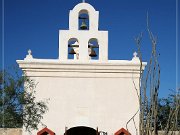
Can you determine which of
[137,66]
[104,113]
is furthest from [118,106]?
[137,66]

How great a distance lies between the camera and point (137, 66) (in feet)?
44.0

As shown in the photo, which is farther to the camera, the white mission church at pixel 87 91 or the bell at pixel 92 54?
the bell at pixel 92 54

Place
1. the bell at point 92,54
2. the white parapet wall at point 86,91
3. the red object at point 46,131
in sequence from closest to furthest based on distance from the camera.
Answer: the red object at point 46,131, the white parapet wall at point 86,91, the bell at point 92,54

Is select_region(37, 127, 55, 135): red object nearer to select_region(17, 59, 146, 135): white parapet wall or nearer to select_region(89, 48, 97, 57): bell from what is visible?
select_region(17, 59, 146, 135): white parapet wall

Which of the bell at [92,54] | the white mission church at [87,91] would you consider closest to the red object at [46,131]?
the white mission church at [87,91]

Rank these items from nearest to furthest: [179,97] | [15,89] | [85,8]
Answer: [179,97]
[15,89]
[85,8]

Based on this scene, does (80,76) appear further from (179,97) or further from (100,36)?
(179,97)

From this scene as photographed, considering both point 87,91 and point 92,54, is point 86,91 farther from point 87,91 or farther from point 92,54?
point 92,54

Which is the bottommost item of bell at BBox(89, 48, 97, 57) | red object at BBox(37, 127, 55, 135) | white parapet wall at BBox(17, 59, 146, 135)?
red object at BBox(37, 127, 55, 135)

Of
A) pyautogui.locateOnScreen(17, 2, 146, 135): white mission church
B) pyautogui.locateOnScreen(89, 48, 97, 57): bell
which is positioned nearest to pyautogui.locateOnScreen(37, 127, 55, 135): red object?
pyautogui.locateOnScreen(17, 2, 146, 135): white mission church

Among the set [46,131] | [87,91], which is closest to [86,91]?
[87,91]

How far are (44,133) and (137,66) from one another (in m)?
3.89

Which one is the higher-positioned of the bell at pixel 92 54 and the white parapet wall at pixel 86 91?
the bell at pixel 92 54

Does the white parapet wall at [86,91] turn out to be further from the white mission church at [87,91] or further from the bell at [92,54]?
the bell at [92,54]
